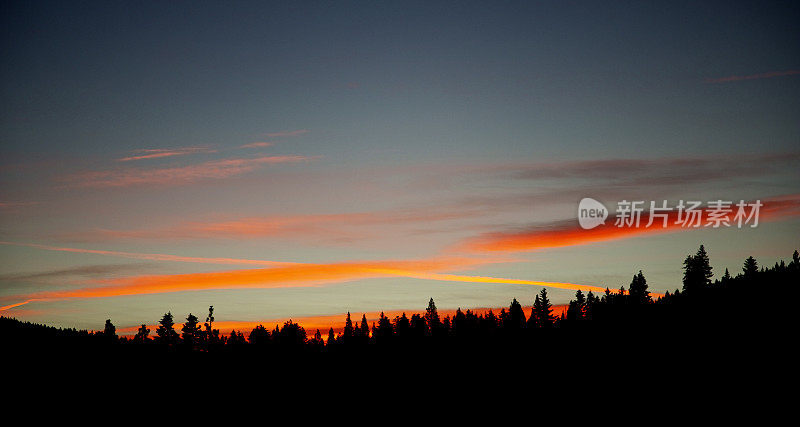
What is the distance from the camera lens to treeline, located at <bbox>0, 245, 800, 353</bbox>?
118625mm

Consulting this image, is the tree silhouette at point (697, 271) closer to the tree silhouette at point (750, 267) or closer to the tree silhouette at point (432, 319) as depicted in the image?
the tree silhouette at point (750, 267)

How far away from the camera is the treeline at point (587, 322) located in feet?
389

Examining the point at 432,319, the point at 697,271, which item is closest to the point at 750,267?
the point at 697,271

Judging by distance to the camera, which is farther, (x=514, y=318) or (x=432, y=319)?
(x=432, y=319)

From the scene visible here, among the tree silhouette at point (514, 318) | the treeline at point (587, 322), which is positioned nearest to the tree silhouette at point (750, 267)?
the treeline at point (587, 322)

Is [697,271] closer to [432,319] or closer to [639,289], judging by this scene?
[639,289]

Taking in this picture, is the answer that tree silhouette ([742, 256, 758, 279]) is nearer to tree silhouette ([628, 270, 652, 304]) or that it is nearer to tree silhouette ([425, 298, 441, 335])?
tree silhouette ([628, 270, 652, 304])

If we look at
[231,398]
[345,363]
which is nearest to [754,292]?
[345,363]

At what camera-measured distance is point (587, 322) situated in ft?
456

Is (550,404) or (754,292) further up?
(754,292)

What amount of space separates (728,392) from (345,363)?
93309 millimetres

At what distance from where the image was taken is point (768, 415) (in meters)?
78.5

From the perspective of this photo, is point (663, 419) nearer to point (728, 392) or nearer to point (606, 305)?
point (728, 392)

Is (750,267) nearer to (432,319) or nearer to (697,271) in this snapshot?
(697,271)
